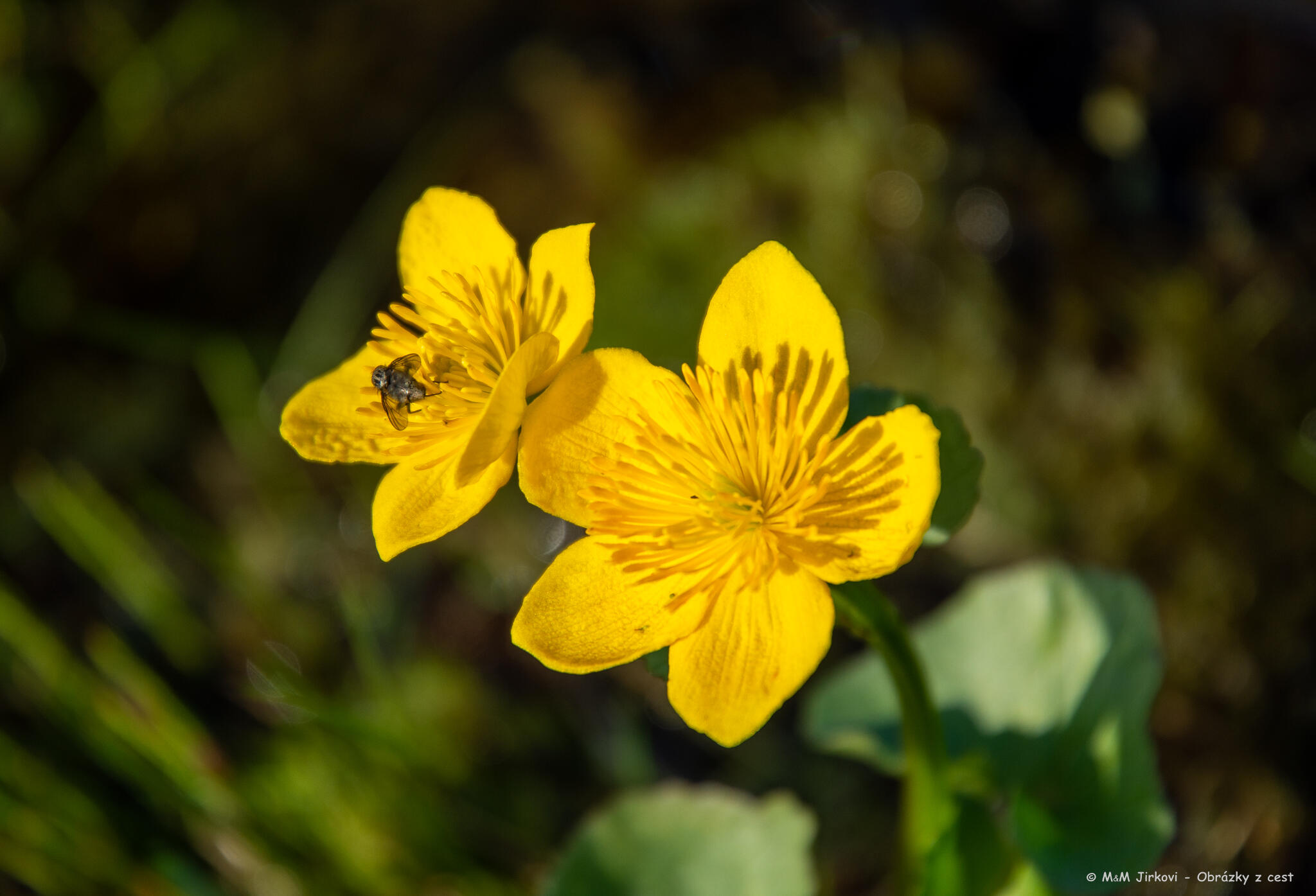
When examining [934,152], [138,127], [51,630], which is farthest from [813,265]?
[51,630]

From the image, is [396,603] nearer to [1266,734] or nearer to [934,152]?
[934,152]

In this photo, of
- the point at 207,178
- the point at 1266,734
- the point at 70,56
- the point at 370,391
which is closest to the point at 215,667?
the point at 207,178

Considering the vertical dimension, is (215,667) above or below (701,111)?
below

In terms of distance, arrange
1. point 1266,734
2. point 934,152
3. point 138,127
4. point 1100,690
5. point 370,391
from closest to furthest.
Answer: point 370,391 → point 1100,690 → point 1266,734 → point 934,152 → point 138,127

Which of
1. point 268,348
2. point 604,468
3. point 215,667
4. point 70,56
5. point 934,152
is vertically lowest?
point 215,667

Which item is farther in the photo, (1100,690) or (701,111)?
(701,111)

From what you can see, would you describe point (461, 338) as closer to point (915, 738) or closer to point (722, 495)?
point (722, 495)

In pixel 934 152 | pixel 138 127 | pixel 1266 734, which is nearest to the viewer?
pixel 1266 734

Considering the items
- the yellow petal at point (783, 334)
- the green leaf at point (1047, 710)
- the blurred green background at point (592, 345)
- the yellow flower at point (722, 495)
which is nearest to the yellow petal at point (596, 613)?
the yellow flower at point (722, 495)
